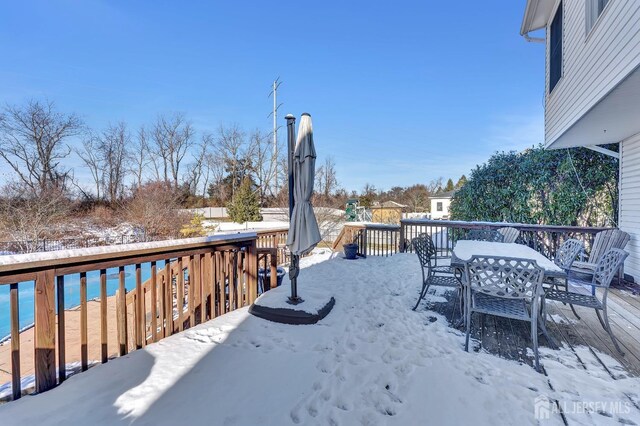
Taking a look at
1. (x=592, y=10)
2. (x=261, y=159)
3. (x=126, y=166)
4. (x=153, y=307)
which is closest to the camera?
(x=153, y=307)

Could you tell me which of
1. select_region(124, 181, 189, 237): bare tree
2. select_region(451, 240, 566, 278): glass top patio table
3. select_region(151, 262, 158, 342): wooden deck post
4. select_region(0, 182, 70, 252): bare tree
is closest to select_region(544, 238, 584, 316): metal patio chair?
select_region(451, 240, 566, 278): glass top patio table

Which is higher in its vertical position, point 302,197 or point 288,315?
point 302,197

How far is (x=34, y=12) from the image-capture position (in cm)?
915

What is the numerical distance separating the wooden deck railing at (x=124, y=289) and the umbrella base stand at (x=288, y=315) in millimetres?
483

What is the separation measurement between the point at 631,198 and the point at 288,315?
5.90 m

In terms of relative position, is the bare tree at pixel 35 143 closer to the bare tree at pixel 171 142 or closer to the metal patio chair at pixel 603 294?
the bare tree at pixel 171 142

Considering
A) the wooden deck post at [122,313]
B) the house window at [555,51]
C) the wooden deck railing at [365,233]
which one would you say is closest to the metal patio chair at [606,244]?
the house window at [555,51]

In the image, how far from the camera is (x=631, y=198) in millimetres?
4762

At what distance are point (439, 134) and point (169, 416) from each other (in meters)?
19.9

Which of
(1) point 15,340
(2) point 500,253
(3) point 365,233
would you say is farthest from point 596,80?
(1) point 15,340

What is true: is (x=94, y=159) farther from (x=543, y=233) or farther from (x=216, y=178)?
(x=543, y=233)

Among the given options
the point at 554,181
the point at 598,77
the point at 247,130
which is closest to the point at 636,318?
the point at 598,77

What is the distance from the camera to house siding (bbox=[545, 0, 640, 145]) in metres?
2.69

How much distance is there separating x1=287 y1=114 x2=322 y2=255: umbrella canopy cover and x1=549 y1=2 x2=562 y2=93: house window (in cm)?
500
